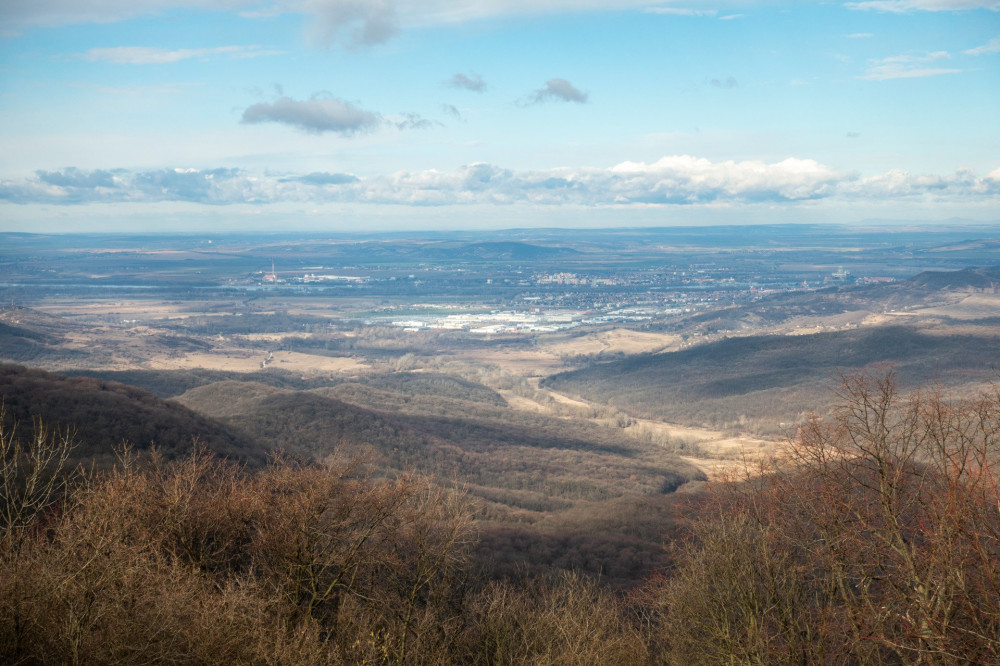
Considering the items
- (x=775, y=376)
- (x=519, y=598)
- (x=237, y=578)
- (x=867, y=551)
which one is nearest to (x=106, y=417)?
(x=519, y=598)

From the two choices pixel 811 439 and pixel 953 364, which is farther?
pixel 953 364

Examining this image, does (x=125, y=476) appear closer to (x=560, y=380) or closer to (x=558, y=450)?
(x=558, y=450)

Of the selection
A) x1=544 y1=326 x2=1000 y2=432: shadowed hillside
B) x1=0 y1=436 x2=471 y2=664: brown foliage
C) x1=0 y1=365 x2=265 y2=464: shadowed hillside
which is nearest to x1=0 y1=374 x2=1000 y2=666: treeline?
x1=0 y1=436 x2=471 y2=664: brown foliage

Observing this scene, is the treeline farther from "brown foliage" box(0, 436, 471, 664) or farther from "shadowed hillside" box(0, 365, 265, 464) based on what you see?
"shadowed hillside" box(0, 365, 265, 464)

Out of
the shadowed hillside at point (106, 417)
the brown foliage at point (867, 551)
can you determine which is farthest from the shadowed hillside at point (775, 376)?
the brown foliage at point (867, 551)

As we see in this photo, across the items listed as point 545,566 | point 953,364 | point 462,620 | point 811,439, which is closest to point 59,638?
point 462,620

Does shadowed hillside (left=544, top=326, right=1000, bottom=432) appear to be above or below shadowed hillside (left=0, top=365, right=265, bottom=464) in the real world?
below

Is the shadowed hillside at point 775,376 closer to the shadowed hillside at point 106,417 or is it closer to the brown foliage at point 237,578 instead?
the shadowed hillside at point 106,417

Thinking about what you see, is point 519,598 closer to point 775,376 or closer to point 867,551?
point 867,551
